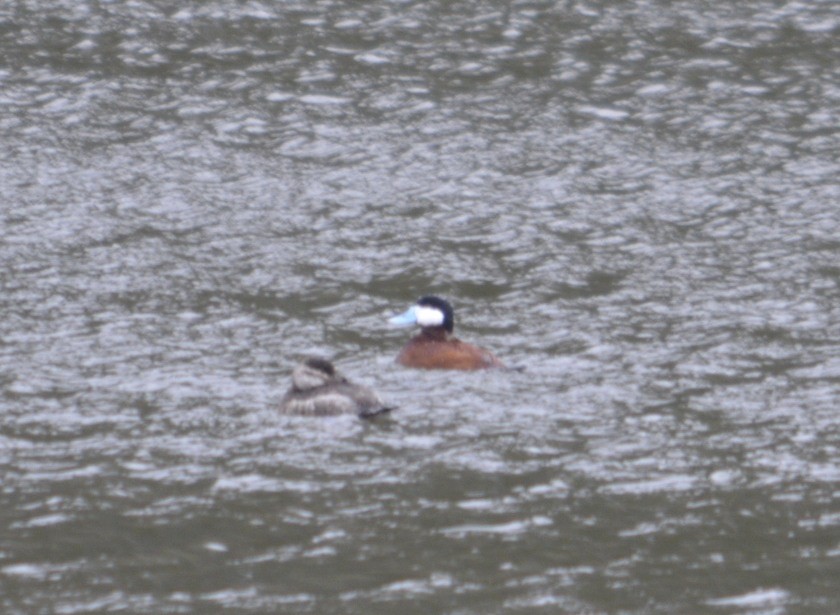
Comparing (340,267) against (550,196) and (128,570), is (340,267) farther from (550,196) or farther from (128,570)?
(128,570)

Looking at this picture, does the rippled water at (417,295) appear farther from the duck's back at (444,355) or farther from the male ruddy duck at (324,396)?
the duck's back at (444,355)

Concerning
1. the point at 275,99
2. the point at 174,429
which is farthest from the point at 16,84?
the point at 174,429

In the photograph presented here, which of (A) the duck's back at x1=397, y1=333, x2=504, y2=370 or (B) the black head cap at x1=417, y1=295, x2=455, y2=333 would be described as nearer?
(A) the duck's back at x1=397, y1=333, x2=504, y2=370

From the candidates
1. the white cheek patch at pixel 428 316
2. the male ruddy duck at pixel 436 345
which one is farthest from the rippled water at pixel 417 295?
the white cheek patch at pixel 428 316

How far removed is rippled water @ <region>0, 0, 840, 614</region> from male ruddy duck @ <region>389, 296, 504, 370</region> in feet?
1.29

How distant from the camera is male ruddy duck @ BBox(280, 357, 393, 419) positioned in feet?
46.1

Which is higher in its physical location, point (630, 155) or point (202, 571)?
point (202, 571)

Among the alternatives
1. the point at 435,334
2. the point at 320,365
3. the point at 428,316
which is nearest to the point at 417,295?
the point at 428,316

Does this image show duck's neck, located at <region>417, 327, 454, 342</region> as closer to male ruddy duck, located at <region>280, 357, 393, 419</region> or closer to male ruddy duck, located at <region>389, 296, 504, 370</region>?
male ruddy duck, located at <region>389, 296, 504, 370</region>

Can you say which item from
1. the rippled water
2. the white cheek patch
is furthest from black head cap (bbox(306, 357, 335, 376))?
the white cheek patch

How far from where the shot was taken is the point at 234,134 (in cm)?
2355

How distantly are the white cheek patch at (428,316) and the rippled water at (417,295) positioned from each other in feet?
1.75

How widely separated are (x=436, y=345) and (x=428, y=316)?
60cm

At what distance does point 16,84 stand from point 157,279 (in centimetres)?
817
